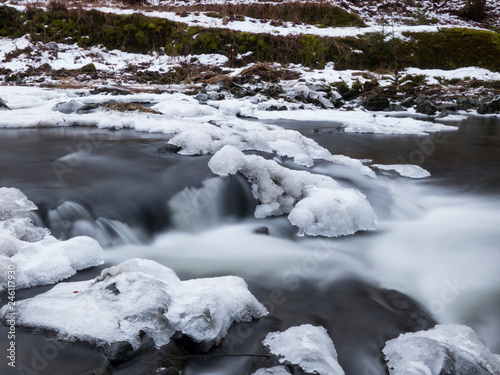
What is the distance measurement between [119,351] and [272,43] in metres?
13.0

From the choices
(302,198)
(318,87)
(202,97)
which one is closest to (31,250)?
(302,198)

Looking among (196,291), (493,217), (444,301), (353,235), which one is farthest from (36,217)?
(493,217)

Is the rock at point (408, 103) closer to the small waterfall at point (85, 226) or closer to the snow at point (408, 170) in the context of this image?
the snow at point (408, 170)

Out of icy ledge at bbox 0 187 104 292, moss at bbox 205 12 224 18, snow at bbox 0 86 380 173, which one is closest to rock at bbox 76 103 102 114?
snow at bbox 0 86 380 173

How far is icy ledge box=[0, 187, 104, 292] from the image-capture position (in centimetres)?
206

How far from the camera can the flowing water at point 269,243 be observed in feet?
6.21

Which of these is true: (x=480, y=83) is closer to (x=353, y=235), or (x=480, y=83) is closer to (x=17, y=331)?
(x=353, y=235)

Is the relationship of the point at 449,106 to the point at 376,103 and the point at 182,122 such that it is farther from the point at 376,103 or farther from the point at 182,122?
the point at 182,122

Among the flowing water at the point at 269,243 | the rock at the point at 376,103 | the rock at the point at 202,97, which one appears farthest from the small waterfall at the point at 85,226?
the rock at the point at 376,103

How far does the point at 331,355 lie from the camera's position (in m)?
1.71

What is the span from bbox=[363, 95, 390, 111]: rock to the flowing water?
5.03 m

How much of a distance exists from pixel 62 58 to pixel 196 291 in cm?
1295

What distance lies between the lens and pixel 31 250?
7.30 feet

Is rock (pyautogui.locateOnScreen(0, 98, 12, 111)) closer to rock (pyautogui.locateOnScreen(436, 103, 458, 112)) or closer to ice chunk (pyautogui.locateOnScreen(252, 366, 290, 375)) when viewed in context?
ice chunk (pyautogui.locateOnScreen(252, 366, 290, 375))
